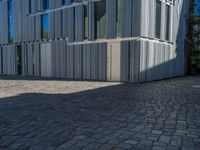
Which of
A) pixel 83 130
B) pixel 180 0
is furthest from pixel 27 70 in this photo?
pixel 83 130

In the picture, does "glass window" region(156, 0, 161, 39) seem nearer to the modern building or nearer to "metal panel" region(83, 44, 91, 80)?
the modern building

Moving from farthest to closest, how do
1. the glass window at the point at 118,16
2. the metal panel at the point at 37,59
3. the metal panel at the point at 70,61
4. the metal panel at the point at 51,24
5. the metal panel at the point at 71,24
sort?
the metal panel at the point at 37,59 < the metal panel at the point at 51,24 < the metal panel at the point at 70,61 < the metal panel at the point at 71,24 < the glass window at the point at 118,16

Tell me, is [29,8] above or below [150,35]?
above

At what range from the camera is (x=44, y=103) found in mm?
6512

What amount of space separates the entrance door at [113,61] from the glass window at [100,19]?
1.15m

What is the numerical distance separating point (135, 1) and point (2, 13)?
15.1 metres

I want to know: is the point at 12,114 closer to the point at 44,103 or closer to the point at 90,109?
the point at 44,103

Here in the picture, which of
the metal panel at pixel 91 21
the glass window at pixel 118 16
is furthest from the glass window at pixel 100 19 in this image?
the glass window at pixel 118 16

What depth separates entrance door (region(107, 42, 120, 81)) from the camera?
13155 mm

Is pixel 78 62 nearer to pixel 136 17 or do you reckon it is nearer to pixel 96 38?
pixel 96 38

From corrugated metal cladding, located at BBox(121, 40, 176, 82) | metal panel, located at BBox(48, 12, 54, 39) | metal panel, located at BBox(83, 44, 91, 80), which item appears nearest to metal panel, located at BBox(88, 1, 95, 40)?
metal panel, located at BBox(83, 44, 91, 80)

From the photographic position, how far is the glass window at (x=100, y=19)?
1399cm

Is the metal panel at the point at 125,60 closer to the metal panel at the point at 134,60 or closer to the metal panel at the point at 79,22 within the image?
the metal panel at the point at 134,60

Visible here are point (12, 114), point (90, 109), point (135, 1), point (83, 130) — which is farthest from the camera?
point (135, 1)
